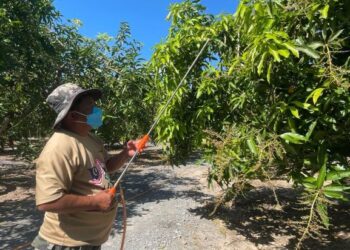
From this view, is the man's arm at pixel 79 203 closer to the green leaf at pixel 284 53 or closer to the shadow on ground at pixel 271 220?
the green leaf at pixel 284 53

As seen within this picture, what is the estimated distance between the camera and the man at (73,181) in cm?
Result: 215

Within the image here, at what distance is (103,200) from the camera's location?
228 cm

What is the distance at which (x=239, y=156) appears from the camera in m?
3.98

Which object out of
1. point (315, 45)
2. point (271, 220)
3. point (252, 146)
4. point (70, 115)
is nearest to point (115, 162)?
point (70, 115)

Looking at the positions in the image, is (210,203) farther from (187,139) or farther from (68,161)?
(68,161)

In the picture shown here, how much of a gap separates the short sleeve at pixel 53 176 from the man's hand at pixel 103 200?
0.16 metres

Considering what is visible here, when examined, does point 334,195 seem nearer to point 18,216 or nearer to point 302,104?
point 302,104

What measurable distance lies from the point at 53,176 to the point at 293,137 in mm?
1994

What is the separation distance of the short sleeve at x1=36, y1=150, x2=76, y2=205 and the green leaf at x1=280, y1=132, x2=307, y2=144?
186cm

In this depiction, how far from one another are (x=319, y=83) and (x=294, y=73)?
29 cm

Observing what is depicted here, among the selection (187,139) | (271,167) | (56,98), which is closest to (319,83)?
(271,167)

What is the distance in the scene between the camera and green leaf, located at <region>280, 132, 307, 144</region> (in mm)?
3316

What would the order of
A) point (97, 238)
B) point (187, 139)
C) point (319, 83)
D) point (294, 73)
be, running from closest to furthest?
1. point (97, 238)
2. point (319, 83)
3. point (294, 73)
4. point (187, 139)

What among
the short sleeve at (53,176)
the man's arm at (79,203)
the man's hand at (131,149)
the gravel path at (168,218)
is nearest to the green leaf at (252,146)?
the man's hand at (131,149)
